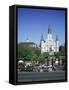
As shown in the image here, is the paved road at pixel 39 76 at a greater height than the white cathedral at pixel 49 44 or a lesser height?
lesser

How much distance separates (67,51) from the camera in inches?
245

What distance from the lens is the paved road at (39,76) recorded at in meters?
5.85

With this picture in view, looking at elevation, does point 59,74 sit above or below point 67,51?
below

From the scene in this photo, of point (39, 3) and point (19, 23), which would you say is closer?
point (19, 23)

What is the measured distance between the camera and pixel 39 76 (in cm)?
601

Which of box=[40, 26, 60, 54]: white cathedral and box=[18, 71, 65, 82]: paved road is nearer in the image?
box=[18, 71, 65, 82]: paved road

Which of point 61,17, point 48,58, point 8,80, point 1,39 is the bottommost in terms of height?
point 8,80

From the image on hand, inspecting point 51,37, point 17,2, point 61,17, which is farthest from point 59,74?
point 17,2

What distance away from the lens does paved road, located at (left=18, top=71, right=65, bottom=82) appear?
585cm

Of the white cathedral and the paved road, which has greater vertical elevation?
the white cathedral

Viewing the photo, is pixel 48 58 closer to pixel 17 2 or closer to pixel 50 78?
pixel 50 78

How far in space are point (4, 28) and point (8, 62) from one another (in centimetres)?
67

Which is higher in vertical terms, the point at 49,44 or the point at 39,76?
the point at 49,44

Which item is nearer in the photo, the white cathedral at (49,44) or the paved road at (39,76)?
the paved road at (39,76)
